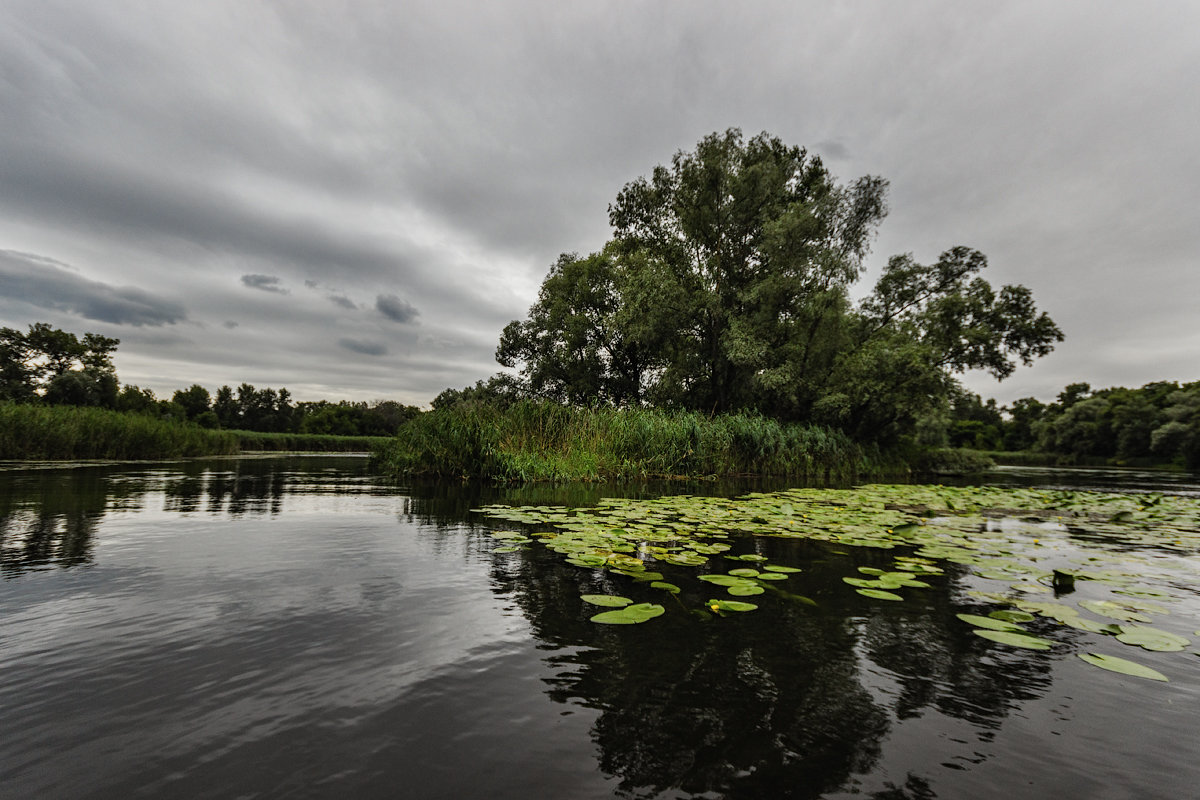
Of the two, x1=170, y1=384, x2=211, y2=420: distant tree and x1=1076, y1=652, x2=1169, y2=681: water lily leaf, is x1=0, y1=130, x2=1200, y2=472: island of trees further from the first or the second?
x1=170, y1=384, x2=211, y2=420: distant tree

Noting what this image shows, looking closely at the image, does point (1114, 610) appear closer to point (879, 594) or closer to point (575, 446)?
point (879, 594)

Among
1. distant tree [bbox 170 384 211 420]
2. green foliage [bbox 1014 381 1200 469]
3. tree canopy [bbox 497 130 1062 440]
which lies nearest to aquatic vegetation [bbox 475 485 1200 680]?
tree canopy [bbox 497 130 1062 440]

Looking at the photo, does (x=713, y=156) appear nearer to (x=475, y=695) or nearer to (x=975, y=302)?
(x=975, y=302)

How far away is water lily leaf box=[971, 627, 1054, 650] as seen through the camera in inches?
91.6

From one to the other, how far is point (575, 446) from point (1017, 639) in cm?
1031

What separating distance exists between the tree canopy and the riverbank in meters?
14.4

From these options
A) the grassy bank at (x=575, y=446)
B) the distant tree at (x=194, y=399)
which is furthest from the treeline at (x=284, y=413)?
the grassy bank at (x=575, y=446)

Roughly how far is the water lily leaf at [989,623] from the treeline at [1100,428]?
22343 mm

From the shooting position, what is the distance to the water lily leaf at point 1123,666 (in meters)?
2.01

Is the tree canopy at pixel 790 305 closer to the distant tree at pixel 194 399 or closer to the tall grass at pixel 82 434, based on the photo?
the tall grass at pixel 82 434

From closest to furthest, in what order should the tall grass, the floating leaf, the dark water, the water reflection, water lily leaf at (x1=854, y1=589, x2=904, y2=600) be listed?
the dark water, the floating leaf, water lily leaf at (x1=854, y1=589, x2=904, y2=600), the water reflection, the tall grass

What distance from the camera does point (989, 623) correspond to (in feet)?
8.45

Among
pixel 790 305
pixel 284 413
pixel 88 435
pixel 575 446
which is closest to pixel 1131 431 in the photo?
pixel 790 305

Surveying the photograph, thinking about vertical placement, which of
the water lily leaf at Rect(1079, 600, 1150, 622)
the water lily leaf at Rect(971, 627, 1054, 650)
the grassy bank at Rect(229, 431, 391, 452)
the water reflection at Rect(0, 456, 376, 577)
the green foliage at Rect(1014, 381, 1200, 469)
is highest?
the green foliage at Rect(1014, 381, 1200, 469)
